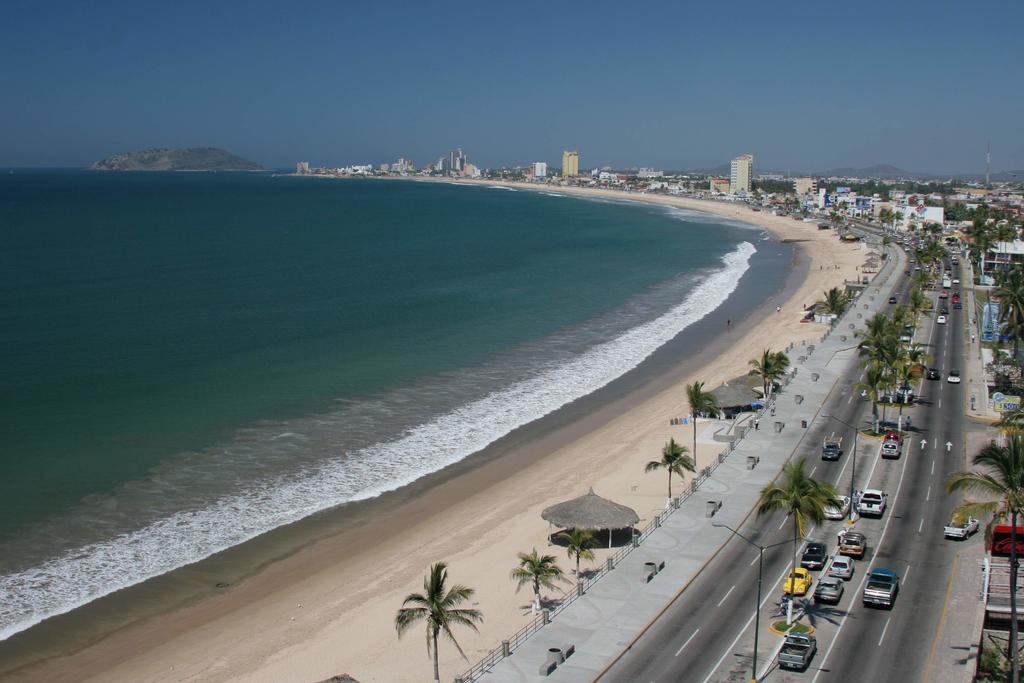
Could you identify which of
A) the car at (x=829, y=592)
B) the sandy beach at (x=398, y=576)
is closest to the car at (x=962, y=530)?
the car at (x=829, y=592)

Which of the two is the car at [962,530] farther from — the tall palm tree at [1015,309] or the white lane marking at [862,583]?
the tall palm tree at [1015,309]

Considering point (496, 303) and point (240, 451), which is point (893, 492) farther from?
point (496, 303)

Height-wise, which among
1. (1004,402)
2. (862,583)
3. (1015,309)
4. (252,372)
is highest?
(1015,309)

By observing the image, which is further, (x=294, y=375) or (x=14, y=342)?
(x=14, y=342)

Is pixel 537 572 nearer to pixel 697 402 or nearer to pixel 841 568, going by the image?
pixel 841 568

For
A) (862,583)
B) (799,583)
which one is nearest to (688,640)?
(799,583)

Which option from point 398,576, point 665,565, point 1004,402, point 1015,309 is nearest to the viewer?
point 665,565

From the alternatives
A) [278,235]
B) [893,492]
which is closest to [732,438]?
[893,492]
